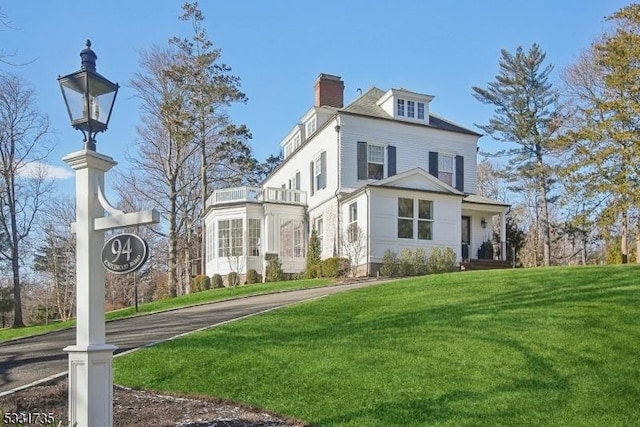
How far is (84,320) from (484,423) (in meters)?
3.76

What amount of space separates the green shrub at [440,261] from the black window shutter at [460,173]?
512cm

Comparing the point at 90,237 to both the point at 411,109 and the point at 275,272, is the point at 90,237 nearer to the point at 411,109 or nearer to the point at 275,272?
the point at 275,272

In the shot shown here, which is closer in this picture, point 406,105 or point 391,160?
point 391,160

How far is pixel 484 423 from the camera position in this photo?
5.62 metres

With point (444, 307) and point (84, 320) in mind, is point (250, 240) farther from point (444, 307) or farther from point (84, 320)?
point (84, 320)

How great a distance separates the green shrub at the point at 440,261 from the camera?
67.1ft

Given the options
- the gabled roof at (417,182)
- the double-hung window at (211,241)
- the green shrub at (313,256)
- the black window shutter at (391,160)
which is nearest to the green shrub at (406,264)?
the gabled roof at (417,182)

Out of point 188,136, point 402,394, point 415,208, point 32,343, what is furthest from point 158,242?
point 402,394

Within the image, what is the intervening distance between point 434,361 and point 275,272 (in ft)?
54.7

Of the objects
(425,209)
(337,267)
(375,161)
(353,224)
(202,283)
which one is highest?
(375,161)

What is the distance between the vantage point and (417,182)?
22.1 meters

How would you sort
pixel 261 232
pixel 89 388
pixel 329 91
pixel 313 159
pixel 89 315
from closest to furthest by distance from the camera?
pixel 89 388, pixel 89 315, pixel 261 232, pixel 313 159, pixel 329 91

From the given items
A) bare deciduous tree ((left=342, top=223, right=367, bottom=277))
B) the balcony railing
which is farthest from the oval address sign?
the balcony railing

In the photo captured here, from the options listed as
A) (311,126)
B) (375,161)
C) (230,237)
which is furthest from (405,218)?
(311,126)
